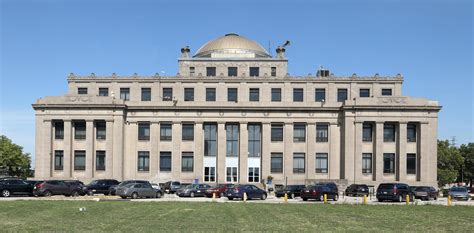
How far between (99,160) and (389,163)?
38.7 m

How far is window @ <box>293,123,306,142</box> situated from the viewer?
8181 cm

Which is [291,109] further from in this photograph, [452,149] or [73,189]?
[452,149]

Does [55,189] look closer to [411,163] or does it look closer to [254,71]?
[254,71]

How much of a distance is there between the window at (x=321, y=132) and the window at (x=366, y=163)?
18.6ft

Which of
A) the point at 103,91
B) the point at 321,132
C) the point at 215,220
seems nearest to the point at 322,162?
the point at 321,132

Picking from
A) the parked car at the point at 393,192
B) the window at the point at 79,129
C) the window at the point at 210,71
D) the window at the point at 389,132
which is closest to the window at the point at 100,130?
the window at the point at 79,129

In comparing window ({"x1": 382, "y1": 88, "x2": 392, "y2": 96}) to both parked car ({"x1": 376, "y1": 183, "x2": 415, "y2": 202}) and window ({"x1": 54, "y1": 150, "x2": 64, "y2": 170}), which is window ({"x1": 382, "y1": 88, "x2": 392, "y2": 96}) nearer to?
parked car ({"x1": 376, "y1": 183, "x2": 415, "y2": 202})

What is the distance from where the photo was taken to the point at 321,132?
81812 mm

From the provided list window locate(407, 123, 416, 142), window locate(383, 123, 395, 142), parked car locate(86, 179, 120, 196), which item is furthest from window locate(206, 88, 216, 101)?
parked car locate(86, 179, 120, 196)

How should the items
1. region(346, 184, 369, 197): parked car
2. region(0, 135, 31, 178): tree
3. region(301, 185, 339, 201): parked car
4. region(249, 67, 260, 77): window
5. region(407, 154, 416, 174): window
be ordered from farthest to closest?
region(0, 135, 31, 178): tree
region(249, 67, 260, 77): window
region(407, 154, 416, 174): window
region(346, 184, 369, 197): parked car
region(301, 185, 339, 201): parked car

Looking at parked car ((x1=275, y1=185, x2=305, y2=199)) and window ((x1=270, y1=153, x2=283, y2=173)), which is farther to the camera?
window ((x1=270, y1=153, x2=283, y2=173))

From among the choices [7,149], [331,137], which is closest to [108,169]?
[331,137]

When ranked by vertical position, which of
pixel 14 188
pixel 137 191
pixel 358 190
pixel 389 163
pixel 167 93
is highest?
pixel 167 93

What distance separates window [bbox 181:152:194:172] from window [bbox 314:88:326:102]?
1908 cm
